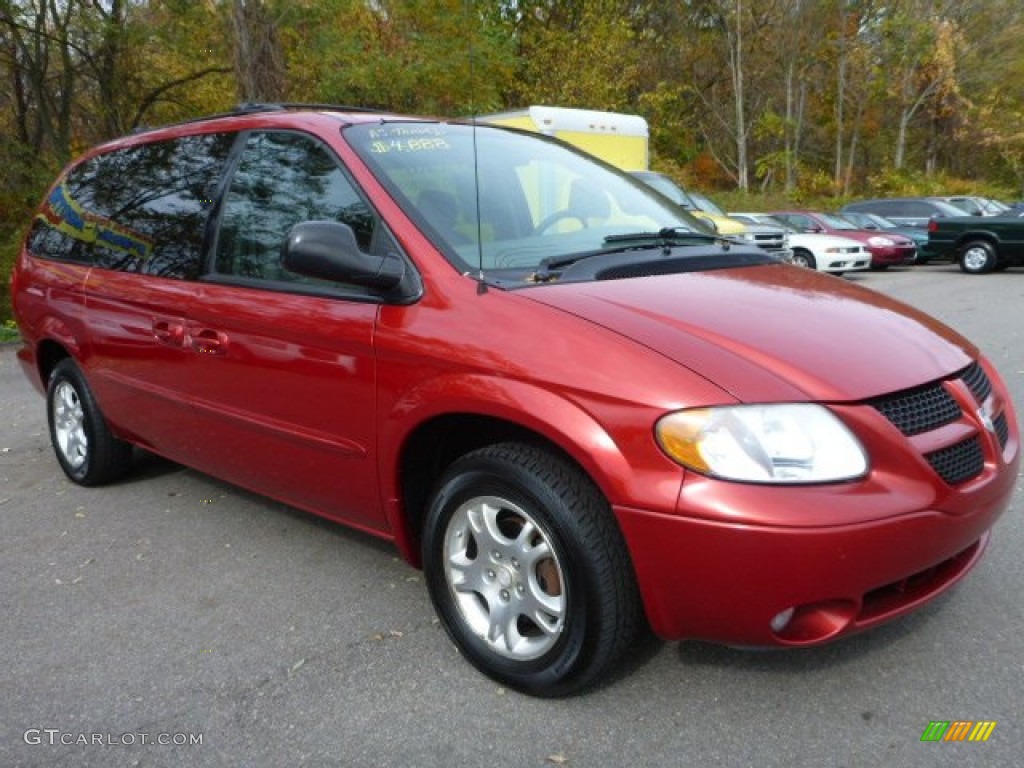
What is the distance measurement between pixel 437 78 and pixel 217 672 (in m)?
17.3

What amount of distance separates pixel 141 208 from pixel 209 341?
1.00 m

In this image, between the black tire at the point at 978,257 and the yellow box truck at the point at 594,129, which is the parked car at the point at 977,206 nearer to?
the black tire at the point at 978,257

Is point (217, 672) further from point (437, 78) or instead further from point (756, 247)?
point (437, 78)

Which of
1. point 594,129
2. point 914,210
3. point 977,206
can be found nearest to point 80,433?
point 594,129

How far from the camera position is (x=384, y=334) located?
2707mm

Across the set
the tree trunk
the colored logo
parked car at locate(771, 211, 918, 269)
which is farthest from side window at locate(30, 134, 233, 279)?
parked car at locate(771, 211, 918, 269)

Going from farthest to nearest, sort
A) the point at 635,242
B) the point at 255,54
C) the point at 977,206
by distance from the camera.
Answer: the point at 977,206 < the point at 255,54 < the point at 635,242

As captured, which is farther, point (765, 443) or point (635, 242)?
point (635, 242)

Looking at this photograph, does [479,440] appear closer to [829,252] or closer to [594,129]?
[594,129]

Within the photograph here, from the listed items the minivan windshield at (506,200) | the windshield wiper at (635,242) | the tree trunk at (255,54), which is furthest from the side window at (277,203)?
the tree trunk at (255,54)

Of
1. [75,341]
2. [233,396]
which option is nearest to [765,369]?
[233,396]

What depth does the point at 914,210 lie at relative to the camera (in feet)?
67.2

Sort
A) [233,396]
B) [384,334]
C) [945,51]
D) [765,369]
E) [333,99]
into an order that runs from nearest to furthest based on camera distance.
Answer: [765,369] → [384,334] → [233,396] → [333,99] → [945,51]

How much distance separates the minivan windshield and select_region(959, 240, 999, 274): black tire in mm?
15953
